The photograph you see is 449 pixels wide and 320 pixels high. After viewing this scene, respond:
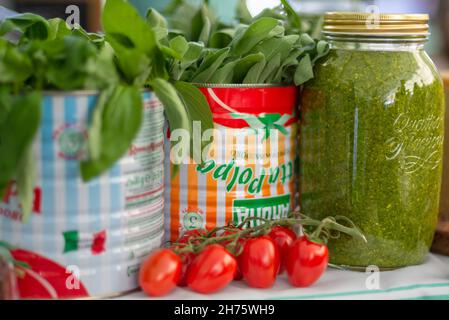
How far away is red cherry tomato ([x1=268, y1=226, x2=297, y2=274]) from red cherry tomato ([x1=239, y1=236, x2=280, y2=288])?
0.10ft

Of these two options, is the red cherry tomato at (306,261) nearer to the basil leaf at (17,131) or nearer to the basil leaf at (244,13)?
the basil leaf at (17,131)

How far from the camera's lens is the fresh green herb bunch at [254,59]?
98cm

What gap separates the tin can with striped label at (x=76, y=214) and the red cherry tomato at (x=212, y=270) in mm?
83

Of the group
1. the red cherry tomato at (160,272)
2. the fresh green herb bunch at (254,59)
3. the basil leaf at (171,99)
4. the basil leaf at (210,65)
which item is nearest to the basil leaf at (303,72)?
the fresh green herb bunch at (254,59)

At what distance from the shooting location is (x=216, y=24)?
4.11 feet

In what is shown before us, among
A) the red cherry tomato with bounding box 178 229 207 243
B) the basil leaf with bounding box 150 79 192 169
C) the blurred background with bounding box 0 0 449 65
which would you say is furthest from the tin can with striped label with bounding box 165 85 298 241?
the blurred background with bounding box 0 0 449 65

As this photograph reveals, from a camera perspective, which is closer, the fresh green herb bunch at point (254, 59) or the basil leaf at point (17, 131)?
the basil leaf at point (17, 131)

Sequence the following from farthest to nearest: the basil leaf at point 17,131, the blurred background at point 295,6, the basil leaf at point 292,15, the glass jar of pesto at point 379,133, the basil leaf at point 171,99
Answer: the blurred background at point 295,6, the basil leaf at point 292,15, the glass jar of pesto at point 379,133, the basil leaf at point 171,99, the basil leaf at point 17,131

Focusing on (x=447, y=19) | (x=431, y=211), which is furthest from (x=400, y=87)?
(x=447, y=19)

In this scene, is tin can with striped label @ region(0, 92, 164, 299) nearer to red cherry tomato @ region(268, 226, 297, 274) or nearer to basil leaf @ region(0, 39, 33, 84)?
basil leaf @ region(0, 39, 33, 84)

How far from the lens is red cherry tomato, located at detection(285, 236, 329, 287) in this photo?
35.4 inches
